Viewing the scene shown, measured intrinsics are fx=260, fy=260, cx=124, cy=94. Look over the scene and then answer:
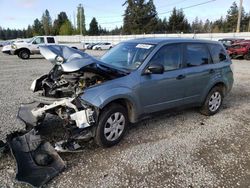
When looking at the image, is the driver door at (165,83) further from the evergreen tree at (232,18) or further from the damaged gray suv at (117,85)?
the evergreen tree at (232,18)

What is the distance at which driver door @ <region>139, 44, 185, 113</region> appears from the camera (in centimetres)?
450

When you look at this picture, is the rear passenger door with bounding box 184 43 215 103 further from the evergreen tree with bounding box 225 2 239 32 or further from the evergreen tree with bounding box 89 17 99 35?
the evergreen tree with bounding box 89 17 99 35

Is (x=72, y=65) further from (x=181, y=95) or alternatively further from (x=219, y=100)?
(x=219, y=100)

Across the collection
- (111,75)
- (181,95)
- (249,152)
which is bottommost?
(249,152)

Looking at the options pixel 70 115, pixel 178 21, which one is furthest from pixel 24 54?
pixel 178 21

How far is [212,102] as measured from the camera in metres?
6.00

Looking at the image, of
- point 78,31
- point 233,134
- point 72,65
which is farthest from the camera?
point 78,31

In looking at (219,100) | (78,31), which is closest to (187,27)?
(78,31)

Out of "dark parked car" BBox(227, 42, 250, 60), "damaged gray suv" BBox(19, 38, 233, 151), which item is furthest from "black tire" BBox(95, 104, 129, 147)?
"dark parked car" BBox(227, 42, 250, 60)

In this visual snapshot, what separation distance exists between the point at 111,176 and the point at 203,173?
1.27 meters

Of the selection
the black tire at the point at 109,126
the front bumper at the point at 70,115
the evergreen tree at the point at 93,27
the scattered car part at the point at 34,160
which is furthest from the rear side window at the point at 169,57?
the evergreen tree at the point at 93,27

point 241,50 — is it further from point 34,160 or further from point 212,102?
point 34,160

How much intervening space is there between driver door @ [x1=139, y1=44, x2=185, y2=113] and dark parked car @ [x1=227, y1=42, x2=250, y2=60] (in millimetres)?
18055

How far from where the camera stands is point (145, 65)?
447 centimetres
